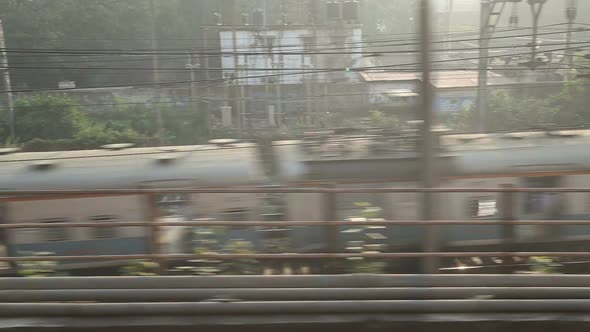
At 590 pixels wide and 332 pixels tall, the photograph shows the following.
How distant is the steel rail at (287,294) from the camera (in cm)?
280

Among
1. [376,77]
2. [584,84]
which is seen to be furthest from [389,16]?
[584,84]

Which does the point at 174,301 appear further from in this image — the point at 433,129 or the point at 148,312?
the point at 433,129

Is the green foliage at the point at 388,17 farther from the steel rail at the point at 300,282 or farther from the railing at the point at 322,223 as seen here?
→ the steel rail at the point at 300,282

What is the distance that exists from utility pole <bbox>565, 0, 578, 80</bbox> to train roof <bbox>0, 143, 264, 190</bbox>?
22.6 feet

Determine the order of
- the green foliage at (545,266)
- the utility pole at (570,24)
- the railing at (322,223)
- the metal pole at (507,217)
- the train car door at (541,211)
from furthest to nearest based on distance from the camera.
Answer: the utility pole at (570,24), the train car door at (541,211), the metal pole at (507,217), the green foliage at (545,266), the railing at (322,223)

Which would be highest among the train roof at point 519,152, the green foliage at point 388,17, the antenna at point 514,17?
the antenna at point 514,17

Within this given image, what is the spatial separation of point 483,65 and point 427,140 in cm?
758

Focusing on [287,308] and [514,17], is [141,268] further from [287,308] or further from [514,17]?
[514,17]

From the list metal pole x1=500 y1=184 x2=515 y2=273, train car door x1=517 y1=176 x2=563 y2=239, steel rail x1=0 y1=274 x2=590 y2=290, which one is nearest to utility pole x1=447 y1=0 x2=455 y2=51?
metal pole x1=500 y1=184 x2=515 y2=273

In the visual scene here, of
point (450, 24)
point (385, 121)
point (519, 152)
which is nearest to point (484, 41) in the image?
point (450, 24)

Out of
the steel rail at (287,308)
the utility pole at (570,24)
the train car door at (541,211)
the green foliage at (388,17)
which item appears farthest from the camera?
the utility pole at (570,24)

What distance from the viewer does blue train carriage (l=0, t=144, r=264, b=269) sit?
22.2 ft

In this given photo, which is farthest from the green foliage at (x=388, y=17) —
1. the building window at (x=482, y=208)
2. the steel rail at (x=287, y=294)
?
the steel rail at (x=287, y=294)

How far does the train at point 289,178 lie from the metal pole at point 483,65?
1.29 meters
